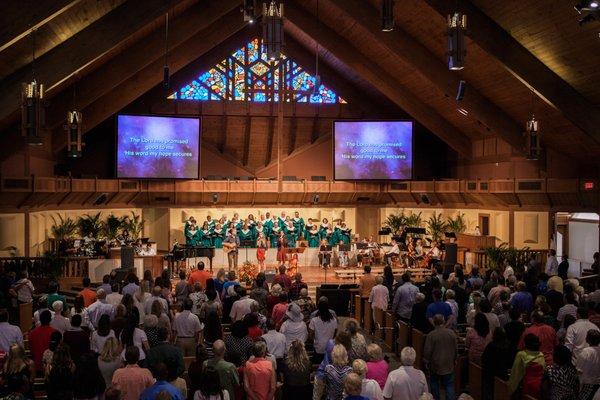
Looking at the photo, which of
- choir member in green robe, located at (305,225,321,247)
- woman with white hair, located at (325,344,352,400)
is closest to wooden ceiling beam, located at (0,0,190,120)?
choir member in green robe, located at (305,225,321,247)

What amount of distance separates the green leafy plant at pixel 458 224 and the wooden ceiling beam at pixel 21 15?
15.8 m

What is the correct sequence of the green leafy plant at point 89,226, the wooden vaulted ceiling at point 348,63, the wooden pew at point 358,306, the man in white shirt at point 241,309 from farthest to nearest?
the green leafy plant at point 89,226, the wooden vaulted ceiling at point 348,63, the wooden pew at point 358,306, the man in white shirt at point 241,309

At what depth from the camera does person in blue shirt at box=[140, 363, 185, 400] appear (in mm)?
5488

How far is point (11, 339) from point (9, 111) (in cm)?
757

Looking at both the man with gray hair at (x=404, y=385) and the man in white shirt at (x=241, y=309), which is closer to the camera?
the man with gray hair at (x=404, y=385)

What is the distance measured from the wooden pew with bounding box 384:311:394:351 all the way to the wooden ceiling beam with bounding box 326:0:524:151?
29.6 feet

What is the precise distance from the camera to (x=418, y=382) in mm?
6188

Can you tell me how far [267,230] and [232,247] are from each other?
2.72 meters

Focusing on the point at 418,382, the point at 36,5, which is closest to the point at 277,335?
the point at 418,382

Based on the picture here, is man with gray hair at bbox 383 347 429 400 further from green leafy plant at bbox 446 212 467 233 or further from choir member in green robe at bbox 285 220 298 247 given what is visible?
green leafy plant at bbox 446 212 467 233

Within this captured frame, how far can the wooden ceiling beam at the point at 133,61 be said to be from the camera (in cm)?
1867

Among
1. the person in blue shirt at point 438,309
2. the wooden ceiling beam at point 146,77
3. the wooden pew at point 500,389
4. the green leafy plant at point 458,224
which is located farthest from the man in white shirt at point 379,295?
the green leafy plant at point 458,224

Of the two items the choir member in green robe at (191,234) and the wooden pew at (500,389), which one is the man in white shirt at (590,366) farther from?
the choir member in green robe at (191,234)

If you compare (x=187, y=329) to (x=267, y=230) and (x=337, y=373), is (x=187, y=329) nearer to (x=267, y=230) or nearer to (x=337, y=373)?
(x=337, y=373)
